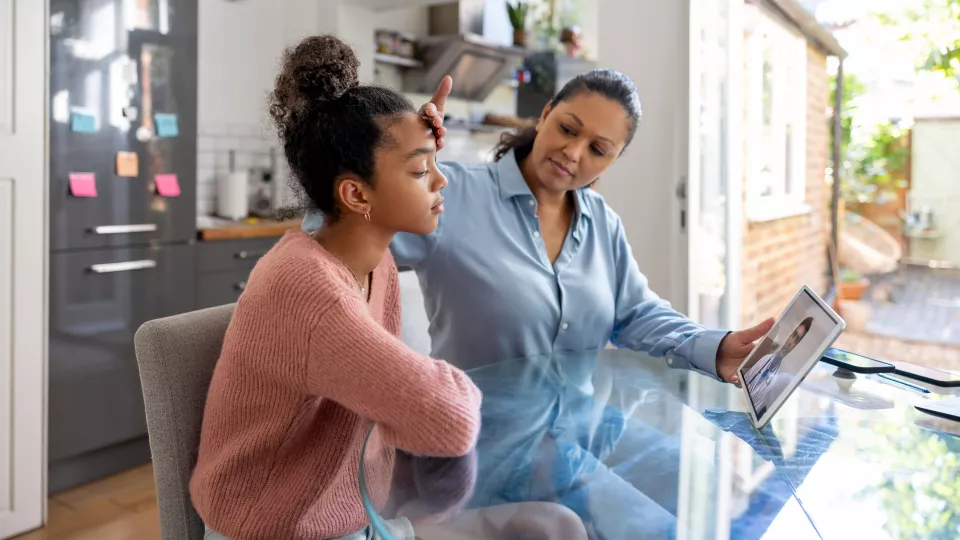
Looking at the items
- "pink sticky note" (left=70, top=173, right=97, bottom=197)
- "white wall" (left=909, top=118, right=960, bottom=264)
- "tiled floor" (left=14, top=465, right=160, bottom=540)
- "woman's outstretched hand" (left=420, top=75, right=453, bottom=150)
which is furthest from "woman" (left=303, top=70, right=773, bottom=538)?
"white wall" (left=909, top=118, right=960, bottom=264)

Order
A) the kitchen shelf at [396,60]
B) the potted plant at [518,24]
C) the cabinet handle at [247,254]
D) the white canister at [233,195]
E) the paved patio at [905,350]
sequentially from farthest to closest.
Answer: the potted plant at [518,24]
the kitchen shelf at [396,60]
the paved patio at [905,350]
the white canister at [233,195]
the cabinet handle at [247,254]

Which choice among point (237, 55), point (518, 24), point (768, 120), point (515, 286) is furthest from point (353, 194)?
point (518, 24)

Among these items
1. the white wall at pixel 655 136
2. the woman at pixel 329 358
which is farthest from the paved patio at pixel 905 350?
the woman at pixel 329 358

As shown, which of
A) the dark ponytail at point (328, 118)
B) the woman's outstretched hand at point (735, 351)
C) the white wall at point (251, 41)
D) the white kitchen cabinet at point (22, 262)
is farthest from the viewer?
the white wall at point (251, 41)

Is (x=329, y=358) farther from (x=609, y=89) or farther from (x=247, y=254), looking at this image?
(x=247, y=254)

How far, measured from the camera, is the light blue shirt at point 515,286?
168 centimetres

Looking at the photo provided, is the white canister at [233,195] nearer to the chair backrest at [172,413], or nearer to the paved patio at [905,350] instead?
the chair backrest at [172,413]

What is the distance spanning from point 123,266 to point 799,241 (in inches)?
148

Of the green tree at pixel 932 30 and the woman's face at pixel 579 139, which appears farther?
the green tree at pixel 932 30

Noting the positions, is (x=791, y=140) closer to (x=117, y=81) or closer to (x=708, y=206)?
(x=708, y=206)

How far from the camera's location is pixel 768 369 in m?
1.26

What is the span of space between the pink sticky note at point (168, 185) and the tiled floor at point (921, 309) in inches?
155

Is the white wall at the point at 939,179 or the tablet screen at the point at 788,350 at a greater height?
the white wall at the point at 939,179

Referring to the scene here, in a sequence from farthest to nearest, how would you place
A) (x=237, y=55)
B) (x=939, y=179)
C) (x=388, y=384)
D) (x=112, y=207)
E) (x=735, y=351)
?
(x=939, y=179) < (x=237, y=55) < (x=112, y=207) < (x=735, y=351) < (x=388, y=384)
